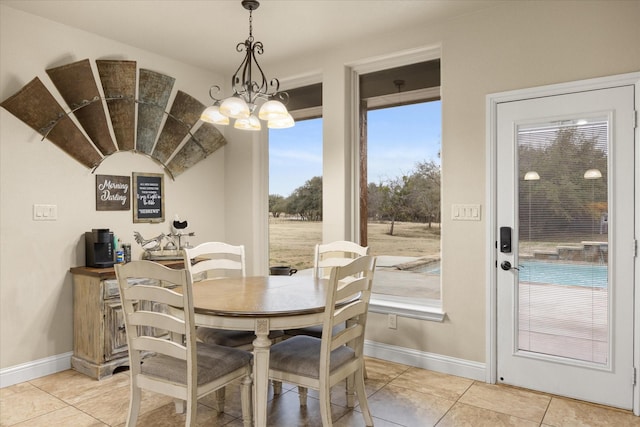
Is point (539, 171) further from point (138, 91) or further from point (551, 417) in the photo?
point (138, 91)

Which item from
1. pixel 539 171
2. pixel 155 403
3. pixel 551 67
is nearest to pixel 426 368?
pixel 539 171

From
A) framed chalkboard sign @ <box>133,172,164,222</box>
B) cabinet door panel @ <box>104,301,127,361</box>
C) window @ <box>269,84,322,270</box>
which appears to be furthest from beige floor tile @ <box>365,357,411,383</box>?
framed chalkboard sign @ <box>133,172,164,222</box>

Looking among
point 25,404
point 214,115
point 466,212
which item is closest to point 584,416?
point 466,212

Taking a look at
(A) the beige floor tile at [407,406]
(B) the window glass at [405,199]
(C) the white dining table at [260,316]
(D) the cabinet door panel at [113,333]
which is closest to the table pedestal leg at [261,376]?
(C) the white dining table at [260,316]

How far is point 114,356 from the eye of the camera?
3.12m

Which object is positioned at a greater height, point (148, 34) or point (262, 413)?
point (148, 34)

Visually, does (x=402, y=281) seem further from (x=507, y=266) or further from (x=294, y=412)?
(x=294, y=412)

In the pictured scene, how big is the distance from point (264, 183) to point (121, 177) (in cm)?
134

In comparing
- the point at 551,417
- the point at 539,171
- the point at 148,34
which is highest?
the point at 148,34

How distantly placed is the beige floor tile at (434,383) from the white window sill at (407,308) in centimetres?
40

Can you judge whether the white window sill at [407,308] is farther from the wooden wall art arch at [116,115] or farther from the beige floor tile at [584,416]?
the wooden wall art arch at [116,115]

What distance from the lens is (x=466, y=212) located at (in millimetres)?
3080

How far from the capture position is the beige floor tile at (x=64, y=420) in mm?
2409

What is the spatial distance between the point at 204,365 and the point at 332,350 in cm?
62
